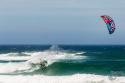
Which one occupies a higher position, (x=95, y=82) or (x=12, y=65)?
(x=12, y=65)

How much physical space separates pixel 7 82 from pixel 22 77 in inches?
78.7

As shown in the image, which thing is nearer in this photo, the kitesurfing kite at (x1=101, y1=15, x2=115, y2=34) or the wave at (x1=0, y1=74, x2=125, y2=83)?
the kitesurfing kite at (x1=101, y1=15, x2=115, y2=34)

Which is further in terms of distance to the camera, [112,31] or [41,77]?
[41,77]

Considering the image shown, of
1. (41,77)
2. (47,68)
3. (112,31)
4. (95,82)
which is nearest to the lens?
(112,31)

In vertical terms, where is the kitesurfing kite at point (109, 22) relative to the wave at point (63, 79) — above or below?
above

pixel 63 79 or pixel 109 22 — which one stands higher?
pixel 109 22

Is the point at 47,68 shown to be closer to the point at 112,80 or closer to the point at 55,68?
the point at 55,68

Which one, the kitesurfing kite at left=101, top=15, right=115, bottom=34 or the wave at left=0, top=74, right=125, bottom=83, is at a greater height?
the kitesurfing kite at left=101, top=15, right=115, bottom=34

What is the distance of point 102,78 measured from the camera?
35.1 metres

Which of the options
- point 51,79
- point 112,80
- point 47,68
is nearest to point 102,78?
point 112,80

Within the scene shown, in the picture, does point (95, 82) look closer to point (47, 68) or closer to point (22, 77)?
point (22, 77)

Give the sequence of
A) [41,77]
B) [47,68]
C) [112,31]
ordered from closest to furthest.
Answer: [112,31] < [41,77] < [47,68]

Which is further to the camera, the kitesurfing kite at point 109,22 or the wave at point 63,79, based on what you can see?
the wave at point 63,79

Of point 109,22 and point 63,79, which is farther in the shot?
point 63,79
